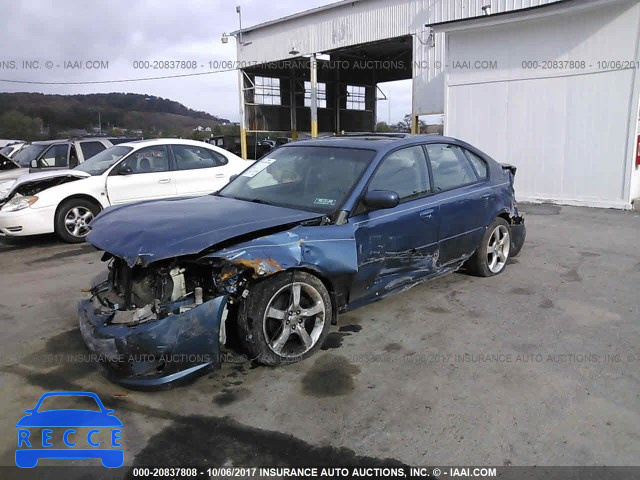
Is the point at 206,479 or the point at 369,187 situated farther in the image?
the point at 369,187

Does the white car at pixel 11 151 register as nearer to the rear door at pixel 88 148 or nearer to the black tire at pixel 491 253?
the rear door at pixel 88 148

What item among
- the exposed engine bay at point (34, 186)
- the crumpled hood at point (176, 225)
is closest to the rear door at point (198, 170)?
the exposed engine bay at point (34, 186)

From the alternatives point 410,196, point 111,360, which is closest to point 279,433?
point 111,360

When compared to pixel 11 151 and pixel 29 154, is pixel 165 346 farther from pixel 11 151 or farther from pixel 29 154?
pixel 11 151

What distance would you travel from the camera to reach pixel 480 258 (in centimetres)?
559

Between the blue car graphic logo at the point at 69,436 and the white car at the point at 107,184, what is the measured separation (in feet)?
18.0

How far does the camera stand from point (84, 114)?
36.4m

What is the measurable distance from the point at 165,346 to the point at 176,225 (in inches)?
34.1

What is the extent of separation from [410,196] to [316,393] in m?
2.05

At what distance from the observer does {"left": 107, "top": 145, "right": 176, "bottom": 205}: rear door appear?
27.7 feet

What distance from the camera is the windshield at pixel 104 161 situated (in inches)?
337

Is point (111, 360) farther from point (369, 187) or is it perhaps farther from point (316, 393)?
point (369, 187)

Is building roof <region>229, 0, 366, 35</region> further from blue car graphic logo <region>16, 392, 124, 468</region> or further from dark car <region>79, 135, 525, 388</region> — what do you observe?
blue car graphic logo <region>16, 392, 124, 468</region>

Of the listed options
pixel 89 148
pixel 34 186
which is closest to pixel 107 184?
pixel 34 186
